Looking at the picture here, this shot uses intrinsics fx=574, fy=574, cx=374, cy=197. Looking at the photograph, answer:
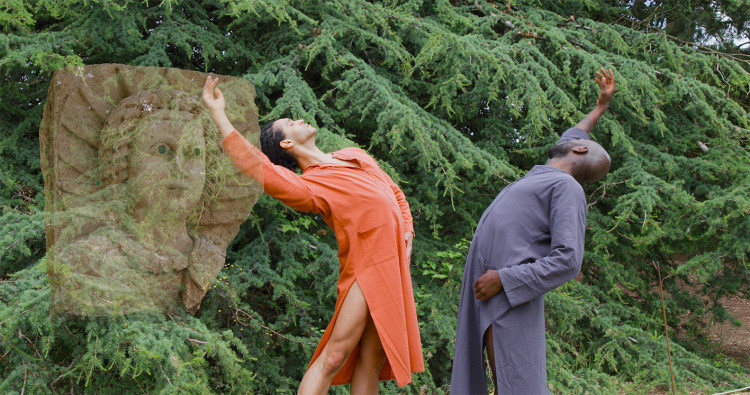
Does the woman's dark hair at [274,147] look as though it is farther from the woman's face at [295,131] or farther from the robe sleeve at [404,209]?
the robe sleeve at [404,209]

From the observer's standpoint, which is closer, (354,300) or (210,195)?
(354,300)

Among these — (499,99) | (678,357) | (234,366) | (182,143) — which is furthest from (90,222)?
(678,357)

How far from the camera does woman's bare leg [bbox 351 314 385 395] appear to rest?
7.97ft

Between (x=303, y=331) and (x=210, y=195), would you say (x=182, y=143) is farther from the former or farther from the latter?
(x=303, y=331)

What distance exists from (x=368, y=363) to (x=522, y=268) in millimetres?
777

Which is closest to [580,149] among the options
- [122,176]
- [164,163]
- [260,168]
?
[260,168]

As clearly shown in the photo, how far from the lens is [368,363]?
244cm

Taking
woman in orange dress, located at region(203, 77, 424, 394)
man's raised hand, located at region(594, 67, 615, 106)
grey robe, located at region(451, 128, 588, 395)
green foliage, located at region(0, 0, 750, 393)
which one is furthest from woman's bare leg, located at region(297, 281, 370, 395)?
man's raised hand, located at region(594, 67, 615, 106)

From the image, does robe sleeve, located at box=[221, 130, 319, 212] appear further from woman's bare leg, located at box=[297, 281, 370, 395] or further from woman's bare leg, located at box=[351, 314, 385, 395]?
woman's bare leg, located at box=[351, 314, 385, 395]

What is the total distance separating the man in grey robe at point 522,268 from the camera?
2172 millimetres

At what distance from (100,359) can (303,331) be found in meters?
1.44

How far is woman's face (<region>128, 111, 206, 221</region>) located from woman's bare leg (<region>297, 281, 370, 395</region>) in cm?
94

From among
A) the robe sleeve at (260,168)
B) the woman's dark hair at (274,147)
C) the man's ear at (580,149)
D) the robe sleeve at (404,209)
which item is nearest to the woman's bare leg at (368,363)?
the robe sleeve at (404,209)

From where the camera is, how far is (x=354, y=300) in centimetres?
232
